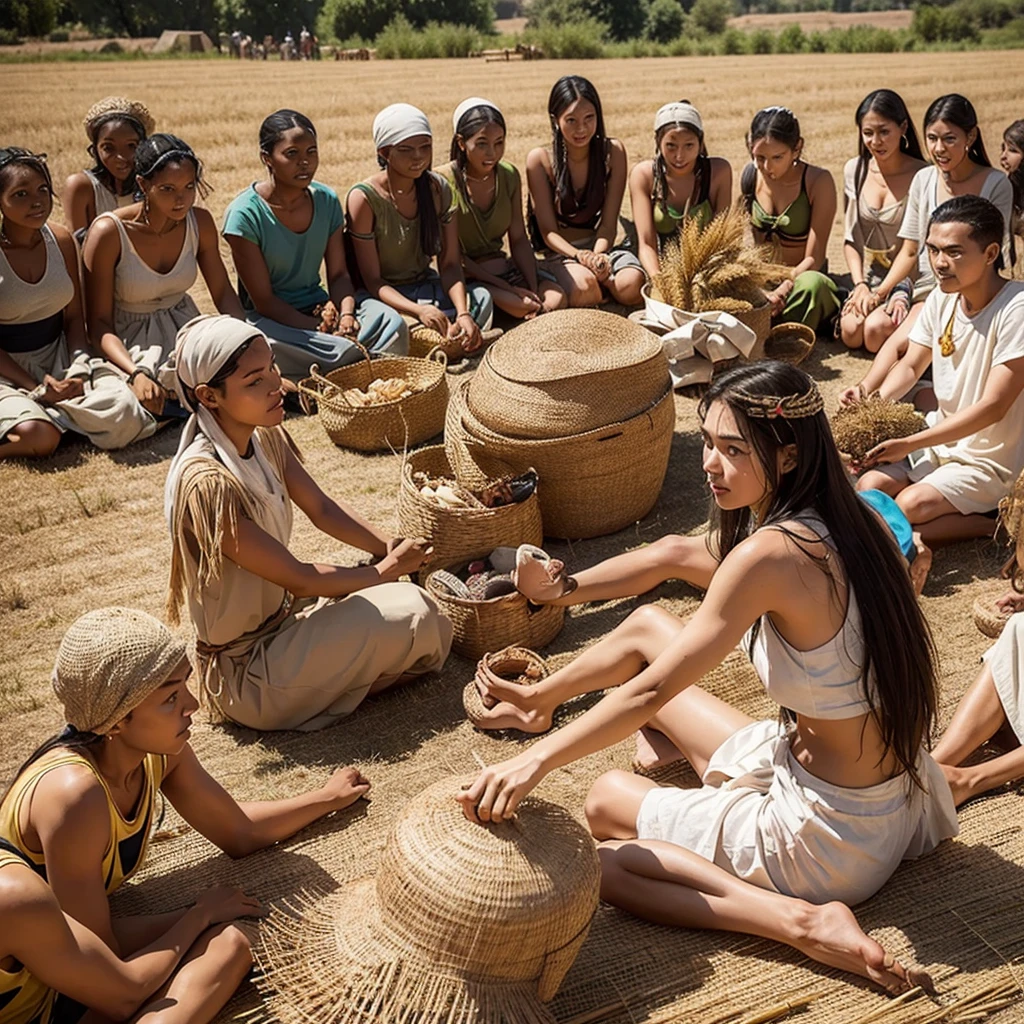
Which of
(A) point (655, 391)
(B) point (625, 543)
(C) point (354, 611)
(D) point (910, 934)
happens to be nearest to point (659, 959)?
(D) point (910, 934)

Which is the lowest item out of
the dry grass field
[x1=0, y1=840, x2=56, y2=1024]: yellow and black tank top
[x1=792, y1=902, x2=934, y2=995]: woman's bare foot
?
the dry grass field

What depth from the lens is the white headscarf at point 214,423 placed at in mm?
→ 4094

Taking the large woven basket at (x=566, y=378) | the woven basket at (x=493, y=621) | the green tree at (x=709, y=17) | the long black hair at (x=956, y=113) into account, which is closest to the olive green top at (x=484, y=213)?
the large woven basket at (x=566, y=378)

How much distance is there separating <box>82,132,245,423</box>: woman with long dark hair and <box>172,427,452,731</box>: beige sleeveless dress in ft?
8.07

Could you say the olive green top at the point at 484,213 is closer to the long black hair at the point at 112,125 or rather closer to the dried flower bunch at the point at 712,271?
the dried flower bunch at the point at 712,271

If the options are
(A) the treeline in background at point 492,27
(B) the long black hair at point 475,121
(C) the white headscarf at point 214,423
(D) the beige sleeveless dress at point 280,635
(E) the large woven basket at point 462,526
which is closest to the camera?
(C) the white headscarf at point 214,423

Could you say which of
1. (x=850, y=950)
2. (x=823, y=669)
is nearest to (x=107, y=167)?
(x=823, y=669)

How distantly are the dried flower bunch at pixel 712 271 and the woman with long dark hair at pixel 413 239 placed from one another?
1.26m

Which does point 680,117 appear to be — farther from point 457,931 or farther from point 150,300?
point 457,931

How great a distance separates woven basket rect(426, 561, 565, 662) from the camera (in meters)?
4.73

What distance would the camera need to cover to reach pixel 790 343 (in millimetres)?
7504

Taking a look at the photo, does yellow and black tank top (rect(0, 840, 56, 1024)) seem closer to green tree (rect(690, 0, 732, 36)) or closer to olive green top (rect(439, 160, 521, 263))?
olive green top (rect(439, 160, 521, 263))

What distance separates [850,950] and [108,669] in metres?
2.01

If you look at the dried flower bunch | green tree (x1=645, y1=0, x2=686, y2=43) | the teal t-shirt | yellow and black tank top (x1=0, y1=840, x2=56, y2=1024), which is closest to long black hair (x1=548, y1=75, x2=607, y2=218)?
the dried flower bunch
